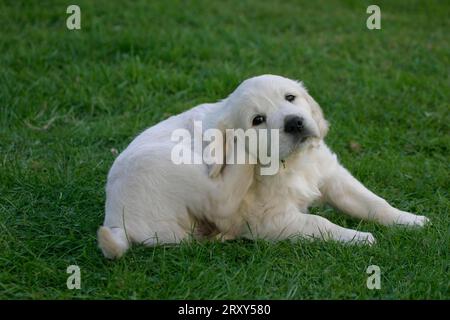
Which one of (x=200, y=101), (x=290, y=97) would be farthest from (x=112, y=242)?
(x=200, y=101)

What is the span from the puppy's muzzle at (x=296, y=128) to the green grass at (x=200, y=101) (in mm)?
647

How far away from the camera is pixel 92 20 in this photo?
8.11 metres

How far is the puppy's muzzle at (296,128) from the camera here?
12.1ft

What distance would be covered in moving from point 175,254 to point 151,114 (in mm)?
Answer: 2614

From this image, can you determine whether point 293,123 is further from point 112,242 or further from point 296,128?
point 112,242

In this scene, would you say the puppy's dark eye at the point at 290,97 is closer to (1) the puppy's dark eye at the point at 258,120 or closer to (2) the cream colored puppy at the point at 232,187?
(2) the cream colored puppy at the point at 232,187

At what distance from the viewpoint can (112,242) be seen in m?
3.70

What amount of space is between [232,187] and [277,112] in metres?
0.49

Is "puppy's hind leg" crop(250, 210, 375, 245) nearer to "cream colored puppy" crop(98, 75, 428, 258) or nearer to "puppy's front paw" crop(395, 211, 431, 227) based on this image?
"cream colored puppy" crop(98, 75, 428, 258)

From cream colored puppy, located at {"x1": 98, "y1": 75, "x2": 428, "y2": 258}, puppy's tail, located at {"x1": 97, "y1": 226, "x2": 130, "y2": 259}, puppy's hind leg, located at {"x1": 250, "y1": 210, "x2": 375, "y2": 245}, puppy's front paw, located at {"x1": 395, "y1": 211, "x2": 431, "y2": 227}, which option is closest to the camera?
puppy's tail, located at {"x1": 97, "y1": 226, "x2": 130, "y2": 259}

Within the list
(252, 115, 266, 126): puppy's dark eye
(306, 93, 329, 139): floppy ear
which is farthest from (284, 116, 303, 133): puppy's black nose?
(306, 93, 329, 139): floppy ear

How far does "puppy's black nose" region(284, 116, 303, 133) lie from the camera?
3.70 metres

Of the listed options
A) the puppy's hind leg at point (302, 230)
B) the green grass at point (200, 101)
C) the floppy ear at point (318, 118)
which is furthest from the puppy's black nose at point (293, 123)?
the green grass at point (200, 101)
